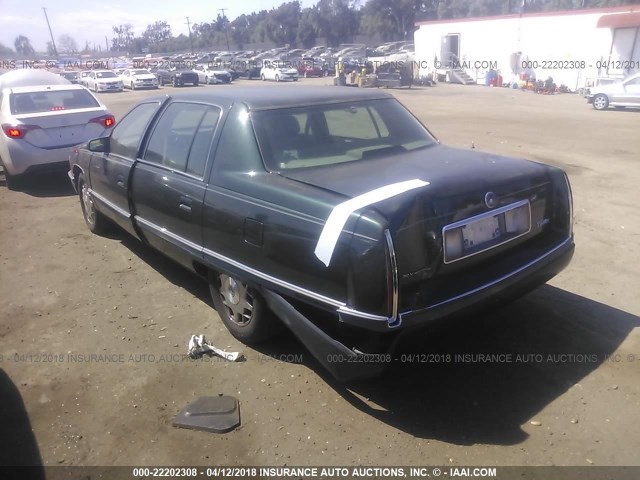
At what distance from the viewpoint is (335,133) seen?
387cm

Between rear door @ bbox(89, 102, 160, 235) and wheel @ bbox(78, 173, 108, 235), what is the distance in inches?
25.0

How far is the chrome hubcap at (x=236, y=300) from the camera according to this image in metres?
3.54

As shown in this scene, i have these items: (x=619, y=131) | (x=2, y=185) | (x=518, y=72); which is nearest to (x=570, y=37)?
(x=518, y=72)

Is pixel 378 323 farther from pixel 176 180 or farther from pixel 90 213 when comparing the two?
pixel 90 213

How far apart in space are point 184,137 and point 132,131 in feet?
3.20

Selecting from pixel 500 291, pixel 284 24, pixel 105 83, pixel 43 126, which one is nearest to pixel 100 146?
pixel 43 126

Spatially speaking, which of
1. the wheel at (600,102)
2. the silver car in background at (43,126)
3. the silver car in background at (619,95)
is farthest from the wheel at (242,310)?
the wheel at (600,102)

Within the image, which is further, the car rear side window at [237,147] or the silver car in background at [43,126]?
the silver car in background at [43,126]

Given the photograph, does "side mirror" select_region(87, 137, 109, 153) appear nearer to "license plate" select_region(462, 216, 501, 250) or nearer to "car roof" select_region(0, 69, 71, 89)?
"license plate" select_region(462, 216, 501, 250)

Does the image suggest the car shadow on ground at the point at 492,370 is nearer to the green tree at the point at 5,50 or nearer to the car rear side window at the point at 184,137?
the car rear side window at the point at 184,137

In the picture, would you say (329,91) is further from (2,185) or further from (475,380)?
(2,185)

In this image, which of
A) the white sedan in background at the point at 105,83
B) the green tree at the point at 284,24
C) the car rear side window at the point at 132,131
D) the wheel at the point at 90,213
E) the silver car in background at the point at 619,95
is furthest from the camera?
the green tree at the point at 284,24

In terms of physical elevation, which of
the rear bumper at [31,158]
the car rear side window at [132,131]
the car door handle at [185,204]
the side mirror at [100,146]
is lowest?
the rear bumper at [31,158]

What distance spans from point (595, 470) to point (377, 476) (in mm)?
1067
